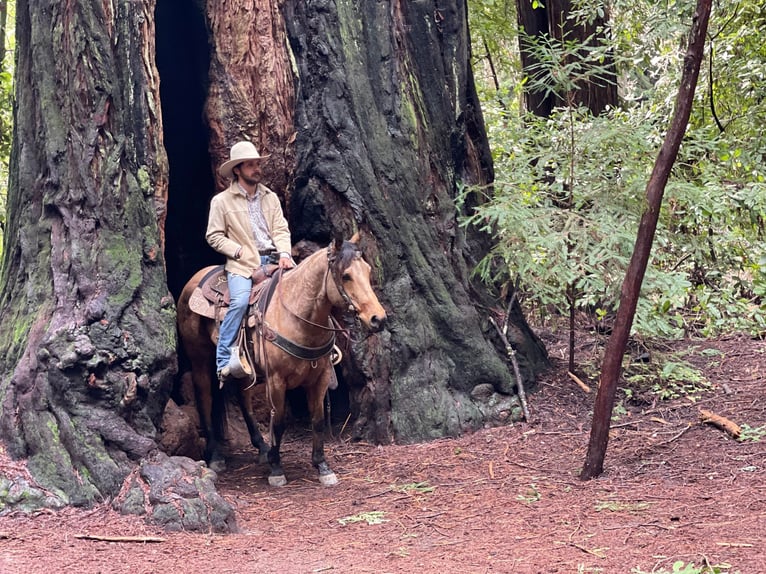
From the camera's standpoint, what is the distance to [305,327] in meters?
7.80

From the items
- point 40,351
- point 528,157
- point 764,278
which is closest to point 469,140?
point 528,157

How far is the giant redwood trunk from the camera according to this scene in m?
7.25

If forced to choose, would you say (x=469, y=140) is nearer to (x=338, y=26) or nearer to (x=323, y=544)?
(x=338, y=26)

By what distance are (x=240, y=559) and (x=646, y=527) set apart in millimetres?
2871

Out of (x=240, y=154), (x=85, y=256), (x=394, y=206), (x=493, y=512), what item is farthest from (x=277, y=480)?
(x=394, y=206)

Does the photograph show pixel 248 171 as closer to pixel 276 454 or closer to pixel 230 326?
pixel 230 326

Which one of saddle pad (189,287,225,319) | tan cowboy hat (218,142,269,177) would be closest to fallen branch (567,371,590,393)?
saddle pad (189,287,225,319)

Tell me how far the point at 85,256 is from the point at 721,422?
634 cm

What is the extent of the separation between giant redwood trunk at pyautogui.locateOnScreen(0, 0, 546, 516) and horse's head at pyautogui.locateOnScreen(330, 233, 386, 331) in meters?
1.72

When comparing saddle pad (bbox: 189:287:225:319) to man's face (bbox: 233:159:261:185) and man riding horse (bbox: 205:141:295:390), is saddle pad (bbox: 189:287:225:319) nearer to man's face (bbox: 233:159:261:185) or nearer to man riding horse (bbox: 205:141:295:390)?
man riding horse (bbox: 205:141:295:390)

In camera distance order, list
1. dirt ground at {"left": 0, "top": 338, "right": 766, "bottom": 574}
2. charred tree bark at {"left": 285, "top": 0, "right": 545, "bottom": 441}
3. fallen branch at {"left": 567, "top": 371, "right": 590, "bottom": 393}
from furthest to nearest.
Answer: fallen branch at {"left": 567, "top": 371, "right": 590, "bottom": 393} → charred tree bark at {"left": 285, "top": 0, "right": 545, "bottom": 441} → dirt ground at {"left": 0, "top": 338, "right": 766, "bottom": 574}

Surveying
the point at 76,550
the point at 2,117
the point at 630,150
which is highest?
the point at 2,117

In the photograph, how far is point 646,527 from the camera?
604 centimetres

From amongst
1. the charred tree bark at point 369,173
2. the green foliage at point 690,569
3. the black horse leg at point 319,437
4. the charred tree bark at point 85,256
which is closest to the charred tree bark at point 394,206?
the charred tree bark at point 369,173
